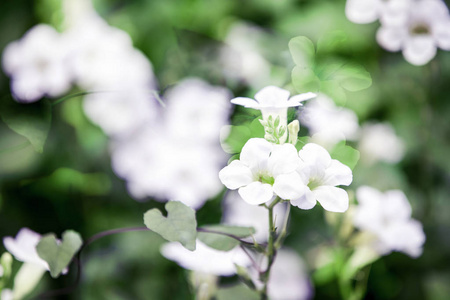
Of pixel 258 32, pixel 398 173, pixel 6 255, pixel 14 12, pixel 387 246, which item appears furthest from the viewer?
pixel 14 12

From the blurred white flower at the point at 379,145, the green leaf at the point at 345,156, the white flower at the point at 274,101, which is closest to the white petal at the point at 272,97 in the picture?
the white flower at the point at 274,101

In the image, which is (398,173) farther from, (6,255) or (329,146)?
(6,255)

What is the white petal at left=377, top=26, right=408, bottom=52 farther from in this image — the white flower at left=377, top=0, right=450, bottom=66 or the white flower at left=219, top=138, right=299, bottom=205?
the white flower at left=219, top=138, right=299, bottom=205

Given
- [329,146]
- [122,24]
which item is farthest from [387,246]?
[122,24]

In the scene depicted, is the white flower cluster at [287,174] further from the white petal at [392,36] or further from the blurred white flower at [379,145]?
the blurred white flower at [379,145]

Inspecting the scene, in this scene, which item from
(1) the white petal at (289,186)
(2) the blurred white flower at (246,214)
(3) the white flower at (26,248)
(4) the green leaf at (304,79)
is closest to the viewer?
(1) the white petal at (289,186)

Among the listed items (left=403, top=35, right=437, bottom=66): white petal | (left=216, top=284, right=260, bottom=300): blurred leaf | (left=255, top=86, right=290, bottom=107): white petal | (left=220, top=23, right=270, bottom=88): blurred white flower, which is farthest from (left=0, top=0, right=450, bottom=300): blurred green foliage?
(left=255, top=86, right=290, bottom=107): white petal
